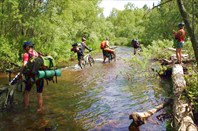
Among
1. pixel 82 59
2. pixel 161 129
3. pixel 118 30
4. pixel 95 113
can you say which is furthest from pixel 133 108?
pixel 118 30

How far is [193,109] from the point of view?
7.41 meters

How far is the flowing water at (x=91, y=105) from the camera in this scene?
7727 millimetres

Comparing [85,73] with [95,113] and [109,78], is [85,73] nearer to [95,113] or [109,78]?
[109,78]

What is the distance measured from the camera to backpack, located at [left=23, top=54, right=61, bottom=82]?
840 centimetres

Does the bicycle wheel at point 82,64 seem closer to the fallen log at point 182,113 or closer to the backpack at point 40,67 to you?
the backpack at point 40,67

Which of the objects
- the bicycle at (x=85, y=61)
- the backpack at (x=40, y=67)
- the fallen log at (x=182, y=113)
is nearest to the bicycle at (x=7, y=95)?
the backpack at (x=40, y=67)

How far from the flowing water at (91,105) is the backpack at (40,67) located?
1304 mm

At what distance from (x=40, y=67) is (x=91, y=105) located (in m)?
2.41

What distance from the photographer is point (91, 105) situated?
9812mm

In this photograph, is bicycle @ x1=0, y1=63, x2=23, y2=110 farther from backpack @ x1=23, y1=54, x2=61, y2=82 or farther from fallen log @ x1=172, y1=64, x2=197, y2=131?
fallen log @ x1=172, y1=64, x2=197, y2=131

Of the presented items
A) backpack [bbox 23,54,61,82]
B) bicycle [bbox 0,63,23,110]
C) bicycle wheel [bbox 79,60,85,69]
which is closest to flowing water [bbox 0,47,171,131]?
bicycle [bbox 0,63,23,110]

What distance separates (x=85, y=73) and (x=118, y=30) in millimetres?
73192

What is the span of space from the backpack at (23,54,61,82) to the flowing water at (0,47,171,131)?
51.3 inches

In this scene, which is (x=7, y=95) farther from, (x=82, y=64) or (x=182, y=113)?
(x=82, y=64)
